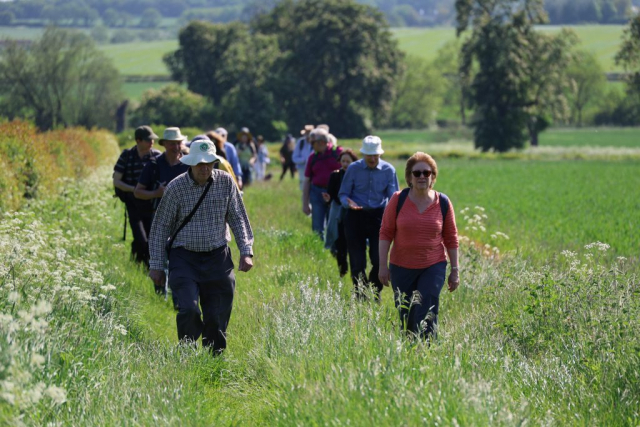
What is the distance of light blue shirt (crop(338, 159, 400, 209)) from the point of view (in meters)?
9.99

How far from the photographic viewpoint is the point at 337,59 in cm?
7825

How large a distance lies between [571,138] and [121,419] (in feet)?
306

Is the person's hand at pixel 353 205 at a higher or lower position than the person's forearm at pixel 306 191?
higher

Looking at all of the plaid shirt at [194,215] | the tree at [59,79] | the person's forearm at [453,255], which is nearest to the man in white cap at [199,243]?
the plaid shirt at [194,215]

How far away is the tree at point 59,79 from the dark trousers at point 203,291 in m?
61.5

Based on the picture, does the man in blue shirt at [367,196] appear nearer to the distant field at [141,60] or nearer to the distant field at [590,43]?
the distant field at [590,43]

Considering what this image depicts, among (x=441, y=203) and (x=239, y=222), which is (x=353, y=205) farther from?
(x=239, y=222)

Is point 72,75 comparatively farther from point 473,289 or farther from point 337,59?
point 473,289

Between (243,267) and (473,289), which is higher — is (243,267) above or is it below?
above

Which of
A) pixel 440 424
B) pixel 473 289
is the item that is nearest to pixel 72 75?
pixel 473 289

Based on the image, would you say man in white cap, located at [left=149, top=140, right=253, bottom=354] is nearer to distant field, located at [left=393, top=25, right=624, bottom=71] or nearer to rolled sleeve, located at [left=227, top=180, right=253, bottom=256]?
rolled sleeve, located at [left=227, top=180, right=253, bottom=256]

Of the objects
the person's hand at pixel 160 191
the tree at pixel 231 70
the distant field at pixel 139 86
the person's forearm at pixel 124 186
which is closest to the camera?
the person's hand at pixel 160 191

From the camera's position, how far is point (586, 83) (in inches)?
4712

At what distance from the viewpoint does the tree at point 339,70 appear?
78812 millimetres
